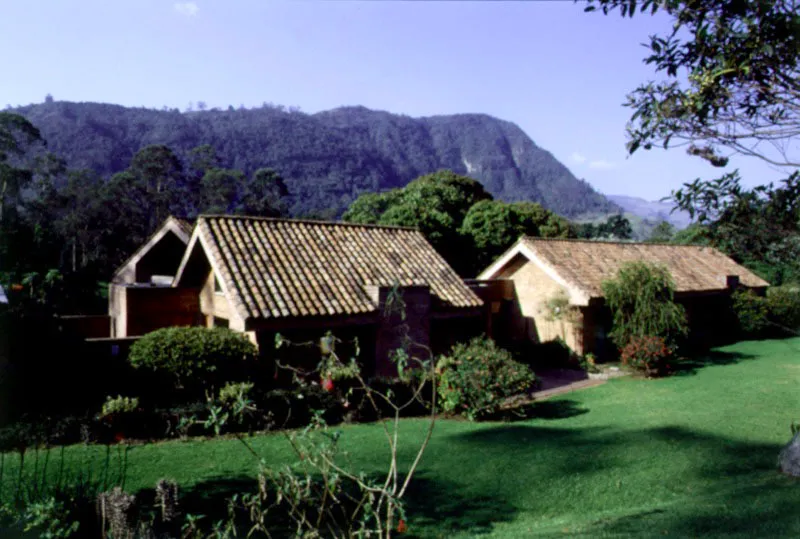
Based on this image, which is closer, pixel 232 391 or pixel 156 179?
pixel 232 391

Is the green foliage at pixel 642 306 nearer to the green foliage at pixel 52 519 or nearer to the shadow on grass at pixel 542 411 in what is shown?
the shadow on grass at pixel 542 411

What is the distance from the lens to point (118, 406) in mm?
11703

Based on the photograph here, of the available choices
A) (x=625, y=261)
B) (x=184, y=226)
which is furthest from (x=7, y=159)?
(x=625, y=261)

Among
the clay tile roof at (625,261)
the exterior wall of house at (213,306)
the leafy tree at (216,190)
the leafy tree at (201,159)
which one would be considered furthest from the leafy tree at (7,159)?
the clay tile roof at (625,261)

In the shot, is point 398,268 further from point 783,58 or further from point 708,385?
point 783,58

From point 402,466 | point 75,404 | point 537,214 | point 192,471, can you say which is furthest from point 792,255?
point 537,214

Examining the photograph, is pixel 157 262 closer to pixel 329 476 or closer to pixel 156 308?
pixel 156 308

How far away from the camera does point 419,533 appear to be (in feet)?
24.8

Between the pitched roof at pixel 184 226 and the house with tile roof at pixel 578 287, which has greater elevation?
the pitched roof at pixel 184 226

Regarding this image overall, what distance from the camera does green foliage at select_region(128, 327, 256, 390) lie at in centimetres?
1294

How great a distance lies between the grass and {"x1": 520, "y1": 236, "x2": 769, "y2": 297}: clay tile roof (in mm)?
8042

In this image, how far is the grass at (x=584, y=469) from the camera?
7.61m

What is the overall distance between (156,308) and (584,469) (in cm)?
1321

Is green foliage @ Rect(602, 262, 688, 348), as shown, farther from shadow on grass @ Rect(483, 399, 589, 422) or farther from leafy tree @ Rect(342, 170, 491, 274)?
leafy tree @ Rect(342, 170, 491, 274)
